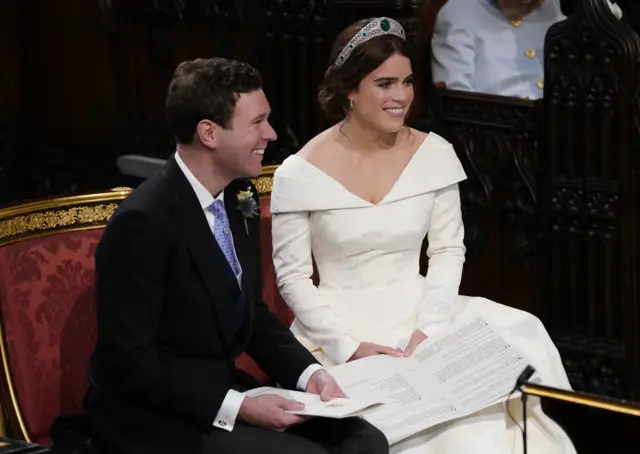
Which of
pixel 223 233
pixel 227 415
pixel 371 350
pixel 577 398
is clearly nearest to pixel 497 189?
pixel 371 350

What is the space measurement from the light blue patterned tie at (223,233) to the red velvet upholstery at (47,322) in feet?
1.51

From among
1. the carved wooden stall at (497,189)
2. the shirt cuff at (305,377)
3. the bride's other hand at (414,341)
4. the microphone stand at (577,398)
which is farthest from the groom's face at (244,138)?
the carved wooden stall at (497,189)

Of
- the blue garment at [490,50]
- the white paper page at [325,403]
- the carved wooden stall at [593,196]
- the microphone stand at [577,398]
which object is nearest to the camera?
the microphone stand at [577,398]

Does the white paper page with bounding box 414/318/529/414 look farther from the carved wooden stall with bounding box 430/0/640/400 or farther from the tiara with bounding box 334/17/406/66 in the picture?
the carved wooden stall with bounding box 430/0/640/400

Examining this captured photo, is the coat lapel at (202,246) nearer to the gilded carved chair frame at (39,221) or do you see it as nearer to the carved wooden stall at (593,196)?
the gilded carved chair frame at (39,221)

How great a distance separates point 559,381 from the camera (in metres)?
3.73

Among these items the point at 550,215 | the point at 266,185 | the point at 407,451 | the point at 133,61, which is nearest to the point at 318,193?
the point at 266,185

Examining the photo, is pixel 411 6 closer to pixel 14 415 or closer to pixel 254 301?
pixel 254 301

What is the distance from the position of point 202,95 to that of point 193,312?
0.51m

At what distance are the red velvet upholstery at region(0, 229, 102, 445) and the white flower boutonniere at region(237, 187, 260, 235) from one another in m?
0.46

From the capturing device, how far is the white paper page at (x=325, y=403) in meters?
3.14

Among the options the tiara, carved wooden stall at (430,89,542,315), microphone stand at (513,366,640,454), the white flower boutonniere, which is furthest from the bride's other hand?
carved wooden stall at (430,89,542,315)

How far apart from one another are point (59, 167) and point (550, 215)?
2881mm

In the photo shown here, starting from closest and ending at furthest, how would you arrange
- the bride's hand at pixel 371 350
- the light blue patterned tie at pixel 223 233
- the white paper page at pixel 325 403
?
the white paper page at pixel 325 403 < the light blue patterned tie at pixel 223 233 < the bride's hand at pixel 371 350
